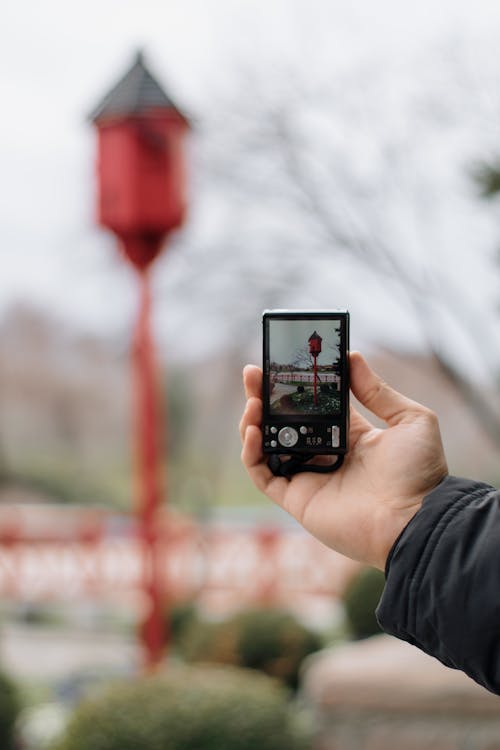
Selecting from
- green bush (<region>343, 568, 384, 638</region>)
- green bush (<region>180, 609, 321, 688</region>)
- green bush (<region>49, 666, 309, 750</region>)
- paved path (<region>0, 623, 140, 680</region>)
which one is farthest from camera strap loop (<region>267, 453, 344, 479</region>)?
paved path (<region>0, 623, 140, 680</region>)

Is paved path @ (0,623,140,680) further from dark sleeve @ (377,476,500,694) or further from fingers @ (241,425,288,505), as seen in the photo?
dark sleeve @ (377,476,500,694)

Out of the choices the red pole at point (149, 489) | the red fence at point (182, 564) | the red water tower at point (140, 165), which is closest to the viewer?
the red water tower at point (140, 165)

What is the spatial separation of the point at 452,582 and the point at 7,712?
3993mm

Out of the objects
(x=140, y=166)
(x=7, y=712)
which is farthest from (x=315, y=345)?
(x=7, y=712)

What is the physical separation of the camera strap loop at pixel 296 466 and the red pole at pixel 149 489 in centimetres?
350

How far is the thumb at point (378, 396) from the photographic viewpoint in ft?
4.53

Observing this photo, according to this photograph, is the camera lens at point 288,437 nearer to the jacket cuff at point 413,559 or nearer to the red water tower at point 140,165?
the jacket cuff at point 413,559

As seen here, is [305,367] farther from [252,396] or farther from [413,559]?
[413,559]

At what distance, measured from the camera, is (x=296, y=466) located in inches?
53.9

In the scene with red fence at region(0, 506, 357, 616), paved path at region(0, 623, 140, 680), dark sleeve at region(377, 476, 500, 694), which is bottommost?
paved path at region(0, 623, 140, 680)

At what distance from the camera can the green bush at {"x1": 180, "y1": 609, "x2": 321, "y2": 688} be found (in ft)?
18.4

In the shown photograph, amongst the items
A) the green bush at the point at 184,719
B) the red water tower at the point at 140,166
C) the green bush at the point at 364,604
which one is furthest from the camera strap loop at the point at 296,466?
the green bush at the point at 364,604

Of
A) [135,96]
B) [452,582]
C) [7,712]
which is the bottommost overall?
[7,712]

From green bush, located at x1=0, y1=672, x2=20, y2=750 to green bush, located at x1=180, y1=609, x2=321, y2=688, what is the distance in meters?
1.08
